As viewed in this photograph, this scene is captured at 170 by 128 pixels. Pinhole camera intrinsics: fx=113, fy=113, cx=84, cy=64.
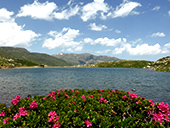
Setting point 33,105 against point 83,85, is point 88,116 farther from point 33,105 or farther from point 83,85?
point 83,85

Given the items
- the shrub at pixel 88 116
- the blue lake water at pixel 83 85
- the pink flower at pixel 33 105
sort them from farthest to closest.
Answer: the blue lake water at pixel 83 85, the pink flower at pixel 33 105, the shrub at pixel 88 116

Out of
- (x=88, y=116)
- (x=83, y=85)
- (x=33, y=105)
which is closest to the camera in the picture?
(x=88, y=116)

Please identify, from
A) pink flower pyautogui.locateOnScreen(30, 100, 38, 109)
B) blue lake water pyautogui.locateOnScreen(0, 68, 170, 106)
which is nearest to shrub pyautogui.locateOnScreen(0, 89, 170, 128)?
pink flower pyautogui.locateOnScreen(30, 100, 38, 109)

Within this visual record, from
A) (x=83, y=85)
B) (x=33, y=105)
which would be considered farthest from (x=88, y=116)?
(x=83, y=85)

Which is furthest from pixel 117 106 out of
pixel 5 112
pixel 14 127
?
pixel 5 112

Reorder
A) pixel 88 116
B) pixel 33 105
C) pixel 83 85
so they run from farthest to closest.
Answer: pixel 83 85 → pixel 33 105 → pixel 88 116

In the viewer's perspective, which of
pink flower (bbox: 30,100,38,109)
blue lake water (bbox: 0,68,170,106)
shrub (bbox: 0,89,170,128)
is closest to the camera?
shrub (bbox: 0,89,170,128)

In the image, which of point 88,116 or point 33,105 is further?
point 33,105

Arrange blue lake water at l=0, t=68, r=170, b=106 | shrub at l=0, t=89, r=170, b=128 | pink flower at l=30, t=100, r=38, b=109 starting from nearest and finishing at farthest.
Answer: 1. shrub at l=0, t=89, r=170, b=128
2. pink flower at l=30, t=100, r=38, b=109
3. blue lake water at l=0, t=68, r=170, b=106

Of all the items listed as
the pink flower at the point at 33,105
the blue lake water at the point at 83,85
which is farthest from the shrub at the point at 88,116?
the blue lake water at the point at 83,85

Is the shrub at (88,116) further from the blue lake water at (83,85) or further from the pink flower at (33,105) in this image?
the blue lake water at (83,85)

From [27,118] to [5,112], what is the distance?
14.7ft

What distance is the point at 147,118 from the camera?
9992 millimetres

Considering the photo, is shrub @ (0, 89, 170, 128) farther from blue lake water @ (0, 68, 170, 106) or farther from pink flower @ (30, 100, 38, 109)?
blue lake water @ (0, 68, 170, 106)
